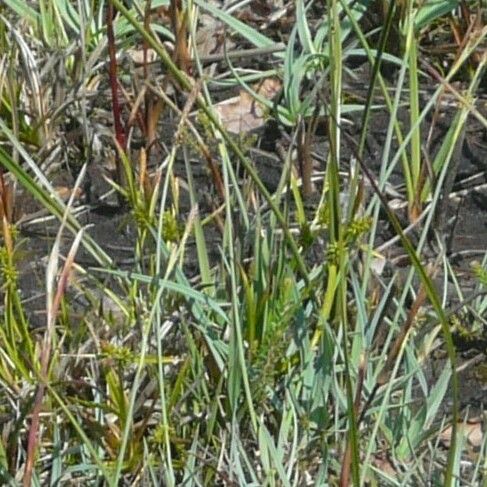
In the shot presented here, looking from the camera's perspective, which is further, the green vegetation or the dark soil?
the dark soil

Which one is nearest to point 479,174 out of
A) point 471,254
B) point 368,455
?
point 471,254

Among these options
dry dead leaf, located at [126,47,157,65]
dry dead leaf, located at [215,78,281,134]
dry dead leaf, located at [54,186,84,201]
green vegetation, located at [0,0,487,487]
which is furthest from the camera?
dry dead leaf, located at [126,47,157,65]

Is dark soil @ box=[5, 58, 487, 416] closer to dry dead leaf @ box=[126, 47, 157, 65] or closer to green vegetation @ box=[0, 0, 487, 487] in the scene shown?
green vegetation @ box=[0, 0, 487, 487]

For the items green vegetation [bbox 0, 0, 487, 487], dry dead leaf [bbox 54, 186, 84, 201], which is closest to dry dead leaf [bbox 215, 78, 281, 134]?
green vegetation [bbox 0, 0, 487, 487]

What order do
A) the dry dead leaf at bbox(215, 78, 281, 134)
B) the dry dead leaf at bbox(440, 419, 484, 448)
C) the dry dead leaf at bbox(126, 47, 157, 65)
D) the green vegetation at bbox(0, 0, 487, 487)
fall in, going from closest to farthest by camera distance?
1. the green vegetation at bbox(0, 0, 487, 487)
2. the dry dead leaf at bbox(440, 419, 484, 448)
3. the dry dead leaf at bbox(215, 78, 281, 134)
4. the dry dead leaf at bbox(126, 47, 157, 65)

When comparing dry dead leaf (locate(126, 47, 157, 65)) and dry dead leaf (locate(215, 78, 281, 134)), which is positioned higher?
dry dead leaf (locate(126, 47, 157, 65))

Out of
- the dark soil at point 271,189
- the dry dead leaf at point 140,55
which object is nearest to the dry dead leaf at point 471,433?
the dark soil at point 271,189

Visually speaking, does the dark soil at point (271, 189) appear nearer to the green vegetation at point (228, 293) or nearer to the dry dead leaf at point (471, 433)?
the green vegetation at point (228, 293)
